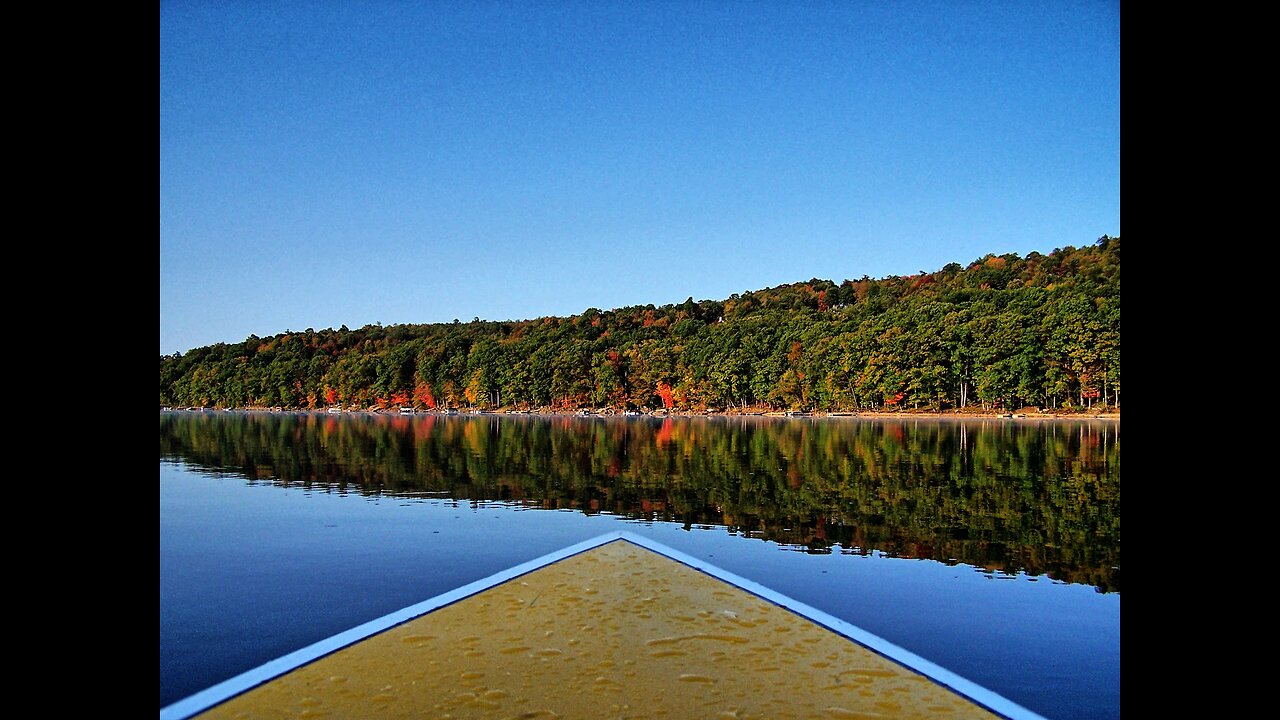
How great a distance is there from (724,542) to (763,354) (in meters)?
58.4

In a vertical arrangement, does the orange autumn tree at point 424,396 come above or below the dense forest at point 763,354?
below

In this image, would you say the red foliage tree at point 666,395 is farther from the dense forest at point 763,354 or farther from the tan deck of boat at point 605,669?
the tan deck of boat at point 605,669

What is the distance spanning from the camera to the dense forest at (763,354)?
5100 centimetres

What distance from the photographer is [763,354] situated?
221 ft

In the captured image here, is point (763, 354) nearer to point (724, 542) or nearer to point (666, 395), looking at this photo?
point (666, 395)

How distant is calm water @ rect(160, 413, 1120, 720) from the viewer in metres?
5.66

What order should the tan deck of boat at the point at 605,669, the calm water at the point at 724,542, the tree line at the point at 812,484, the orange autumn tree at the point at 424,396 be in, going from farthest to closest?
the orange autumn tree at the point at 424,396 < the tree line at the point at 812,484 < the calm water at the point at 724,542 < the tan deck of boat at the point at 605,669

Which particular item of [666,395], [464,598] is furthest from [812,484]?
[666,395]

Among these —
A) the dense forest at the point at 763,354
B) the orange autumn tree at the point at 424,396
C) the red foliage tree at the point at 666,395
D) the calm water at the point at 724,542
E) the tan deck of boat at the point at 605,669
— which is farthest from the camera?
A: the orange autumn tree at the point at 424,396

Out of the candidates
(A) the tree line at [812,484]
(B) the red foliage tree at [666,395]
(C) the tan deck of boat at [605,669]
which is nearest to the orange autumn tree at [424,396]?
(B) the red foliage tree at [666,395]

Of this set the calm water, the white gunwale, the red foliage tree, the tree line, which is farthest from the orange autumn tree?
the white gunwale

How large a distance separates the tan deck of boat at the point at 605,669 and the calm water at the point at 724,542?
4.39ft
